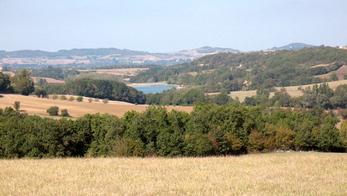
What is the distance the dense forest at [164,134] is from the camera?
2077 inches

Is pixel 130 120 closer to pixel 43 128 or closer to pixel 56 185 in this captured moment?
pixel 43 128

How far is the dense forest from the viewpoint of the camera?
173 feet

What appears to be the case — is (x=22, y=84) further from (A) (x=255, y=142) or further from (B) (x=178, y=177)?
(B) (x=178, y=177)

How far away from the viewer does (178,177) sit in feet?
84.9

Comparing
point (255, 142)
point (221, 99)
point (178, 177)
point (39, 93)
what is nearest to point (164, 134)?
point (255, 142)

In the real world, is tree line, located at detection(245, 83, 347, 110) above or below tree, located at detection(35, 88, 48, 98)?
below

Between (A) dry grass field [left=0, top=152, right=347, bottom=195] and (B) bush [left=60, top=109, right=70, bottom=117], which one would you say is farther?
(B) bush [left=60, top=109, right=70, bottom=117]

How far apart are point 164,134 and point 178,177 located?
32.8 metres

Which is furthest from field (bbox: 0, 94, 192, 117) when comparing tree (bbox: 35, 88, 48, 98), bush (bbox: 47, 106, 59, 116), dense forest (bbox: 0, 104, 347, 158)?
tree (bbox: 35, 88, 48, 98)

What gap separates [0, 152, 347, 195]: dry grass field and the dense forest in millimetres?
19289

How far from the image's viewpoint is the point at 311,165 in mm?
31500

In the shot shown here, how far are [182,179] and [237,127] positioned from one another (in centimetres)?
4288

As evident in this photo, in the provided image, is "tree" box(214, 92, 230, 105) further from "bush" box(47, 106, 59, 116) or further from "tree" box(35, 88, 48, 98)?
"bush" box(47, 106, 59, 116)

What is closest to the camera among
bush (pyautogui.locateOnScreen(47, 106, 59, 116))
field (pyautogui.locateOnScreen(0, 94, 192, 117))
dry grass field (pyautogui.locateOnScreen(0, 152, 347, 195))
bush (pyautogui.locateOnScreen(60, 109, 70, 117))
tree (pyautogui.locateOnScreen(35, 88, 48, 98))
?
dry grass field (pyautogui.locateOnScreen(0, 152, 347, 195))
